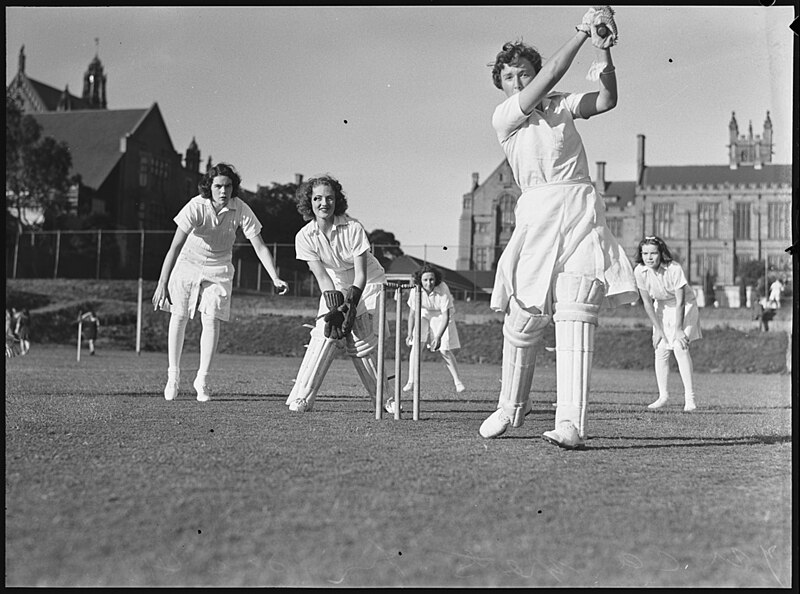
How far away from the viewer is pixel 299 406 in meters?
7.27

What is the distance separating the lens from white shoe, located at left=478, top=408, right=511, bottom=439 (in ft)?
18.3

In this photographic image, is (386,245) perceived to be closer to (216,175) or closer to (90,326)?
(90,326)

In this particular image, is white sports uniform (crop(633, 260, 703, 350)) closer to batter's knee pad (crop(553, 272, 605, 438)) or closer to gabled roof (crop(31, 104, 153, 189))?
batter's knee pad (crop(553, 272, 605, 438))

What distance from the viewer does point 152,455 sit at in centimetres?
452

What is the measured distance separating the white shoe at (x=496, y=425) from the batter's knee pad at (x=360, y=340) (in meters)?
2.02

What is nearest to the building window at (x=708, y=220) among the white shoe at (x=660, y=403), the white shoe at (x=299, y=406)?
the white shoe at (x=660, y=403)

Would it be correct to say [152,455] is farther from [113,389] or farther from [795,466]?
[113,389]

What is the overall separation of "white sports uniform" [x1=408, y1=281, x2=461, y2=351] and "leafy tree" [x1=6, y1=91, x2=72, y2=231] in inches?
1492

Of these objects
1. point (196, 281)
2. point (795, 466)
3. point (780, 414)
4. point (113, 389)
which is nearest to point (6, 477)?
point (795, 466)

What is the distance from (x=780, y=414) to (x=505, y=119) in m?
4.97

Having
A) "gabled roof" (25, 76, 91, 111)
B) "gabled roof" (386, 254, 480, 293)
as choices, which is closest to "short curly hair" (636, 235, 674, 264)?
"gabled roof" (386, 254, 480, 293)

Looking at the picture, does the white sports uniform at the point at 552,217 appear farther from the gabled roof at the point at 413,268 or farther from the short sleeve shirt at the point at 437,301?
the gabled roof at the point at 413,268

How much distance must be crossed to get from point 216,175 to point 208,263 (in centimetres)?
82

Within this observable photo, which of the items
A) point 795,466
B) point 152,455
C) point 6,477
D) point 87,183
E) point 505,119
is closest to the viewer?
point 795,466
